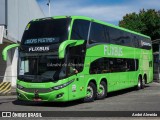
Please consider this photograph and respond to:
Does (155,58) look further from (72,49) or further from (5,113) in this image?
(5,113)

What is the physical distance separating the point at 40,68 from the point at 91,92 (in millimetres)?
2954

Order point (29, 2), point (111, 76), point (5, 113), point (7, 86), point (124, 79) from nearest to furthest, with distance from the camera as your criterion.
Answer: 1. point (5, 113)
2. point (111, 76)
3. point (124, 79)
4. point (7, 86)
5. point (29, 2)

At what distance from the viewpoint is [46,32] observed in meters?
16.4

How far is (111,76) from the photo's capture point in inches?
789

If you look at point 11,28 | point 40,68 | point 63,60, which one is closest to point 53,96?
point 40,68

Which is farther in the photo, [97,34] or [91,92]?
[97,34]

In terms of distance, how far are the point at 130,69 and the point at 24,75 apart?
8609 millimetres

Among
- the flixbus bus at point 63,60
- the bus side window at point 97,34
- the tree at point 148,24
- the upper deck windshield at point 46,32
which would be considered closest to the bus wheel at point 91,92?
the flixbus bus at point 63,60

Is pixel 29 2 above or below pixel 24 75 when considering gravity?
above

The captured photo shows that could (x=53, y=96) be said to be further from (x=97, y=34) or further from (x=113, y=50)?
(x=113, y=50)

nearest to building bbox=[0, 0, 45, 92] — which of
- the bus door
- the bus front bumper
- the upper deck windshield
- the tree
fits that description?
the upper deck windshield

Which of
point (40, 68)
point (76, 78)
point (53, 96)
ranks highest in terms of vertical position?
point (40, 68)

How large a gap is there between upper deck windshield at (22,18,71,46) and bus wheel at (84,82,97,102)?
116 inches

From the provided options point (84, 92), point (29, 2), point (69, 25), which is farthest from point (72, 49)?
point (29, 2)
